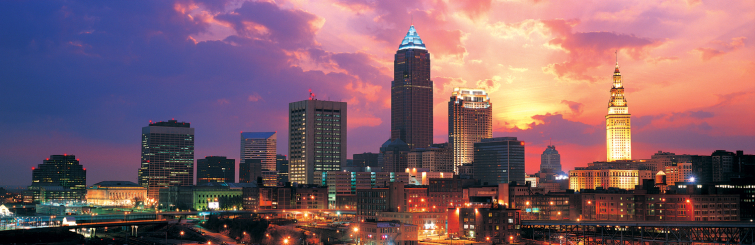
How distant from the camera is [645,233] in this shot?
178500mm

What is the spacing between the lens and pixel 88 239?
7830 inches

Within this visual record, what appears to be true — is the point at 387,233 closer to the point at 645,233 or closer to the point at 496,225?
the point at 496,225

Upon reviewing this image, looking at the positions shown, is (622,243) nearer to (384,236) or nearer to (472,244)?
(472,244)

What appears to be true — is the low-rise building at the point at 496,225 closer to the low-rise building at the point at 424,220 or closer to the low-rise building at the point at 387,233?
the low-rise building at the point at 387,233

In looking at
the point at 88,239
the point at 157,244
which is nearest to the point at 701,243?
the point at 157,244

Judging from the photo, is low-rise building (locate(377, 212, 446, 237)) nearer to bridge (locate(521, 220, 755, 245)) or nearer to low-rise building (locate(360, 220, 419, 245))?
bridge (locate(521, 220, 755, 245))

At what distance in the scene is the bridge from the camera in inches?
6619

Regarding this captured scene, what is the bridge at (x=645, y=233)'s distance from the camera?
16812 cm

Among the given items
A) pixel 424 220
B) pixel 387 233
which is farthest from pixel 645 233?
pixel 387 233

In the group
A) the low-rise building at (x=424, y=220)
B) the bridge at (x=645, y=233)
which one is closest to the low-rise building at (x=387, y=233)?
the low-rise building at (x=424, y=220)

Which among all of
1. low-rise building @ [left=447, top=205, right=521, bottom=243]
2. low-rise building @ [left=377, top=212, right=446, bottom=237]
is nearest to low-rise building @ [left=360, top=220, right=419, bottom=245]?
low-rise building @ [left=447, top=205, right=521, bottom=243]

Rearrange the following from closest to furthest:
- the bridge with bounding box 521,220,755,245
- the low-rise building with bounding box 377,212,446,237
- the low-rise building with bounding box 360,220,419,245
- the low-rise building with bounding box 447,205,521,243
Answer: the low-rise building with bounding box 360,220,419,245, the bridge with bounding box 521,220,755,245, the low-rise building with bounding box 447,205,521,243, the low-rise building with bounding box 377,212,446,237

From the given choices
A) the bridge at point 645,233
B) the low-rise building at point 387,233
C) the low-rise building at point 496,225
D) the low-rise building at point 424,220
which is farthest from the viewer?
the low-rise building at point 424,220

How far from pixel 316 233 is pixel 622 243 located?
72.5m
